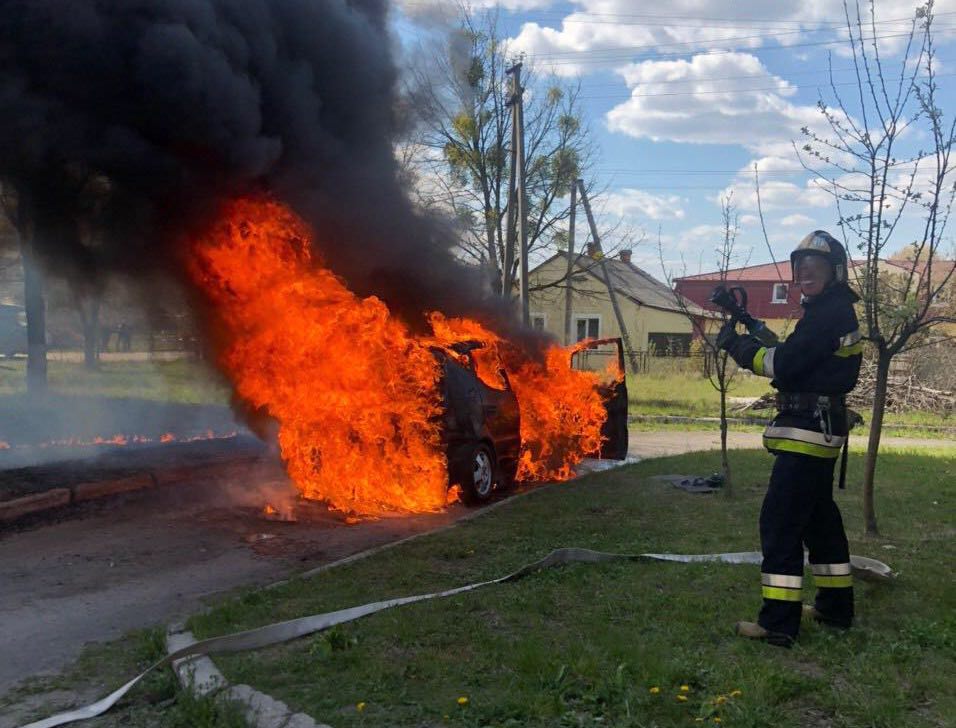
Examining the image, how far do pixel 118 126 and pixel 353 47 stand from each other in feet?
9.48

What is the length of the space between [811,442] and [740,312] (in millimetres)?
860

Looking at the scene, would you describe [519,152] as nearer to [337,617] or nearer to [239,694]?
[337,617]

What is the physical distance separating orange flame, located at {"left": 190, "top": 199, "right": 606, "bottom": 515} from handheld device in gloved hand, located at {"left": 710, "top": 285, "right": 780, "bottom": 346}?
357 centimetres

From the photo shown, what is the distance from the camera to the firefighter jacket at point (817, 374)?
13.6 ft

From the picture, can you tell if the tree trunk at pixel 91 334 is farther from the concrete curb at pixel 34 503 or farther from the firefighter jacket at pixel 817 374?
the firefighter jacket at pixel 817 374

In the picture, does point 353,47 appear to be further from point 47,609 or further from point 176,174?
point 47,609

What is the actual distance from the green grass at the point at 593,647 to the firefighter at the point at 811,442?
9.3 inches

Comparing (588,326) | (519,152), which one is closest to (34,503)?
(519,152)

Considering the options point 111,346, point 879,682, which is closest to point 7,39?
point 879,682

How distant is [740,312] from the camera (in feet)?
15.0

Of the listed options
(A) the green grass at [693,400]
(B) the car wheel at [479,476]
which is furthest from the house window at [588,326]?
(B) the car wheel at [479,476]

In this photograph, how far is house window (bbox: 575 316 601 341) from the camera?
121ft

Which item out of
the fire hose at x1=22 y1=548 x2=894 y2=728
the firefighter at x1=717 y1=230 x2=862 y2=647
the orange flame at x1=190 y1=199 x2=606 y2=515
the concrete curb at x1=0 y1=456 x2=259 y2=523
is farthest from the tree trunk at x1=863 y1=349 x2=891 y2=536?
the concrete curb at x1=0 y1=456 x2=259 y2=523

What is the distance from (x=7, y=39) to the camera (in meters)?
7.03
